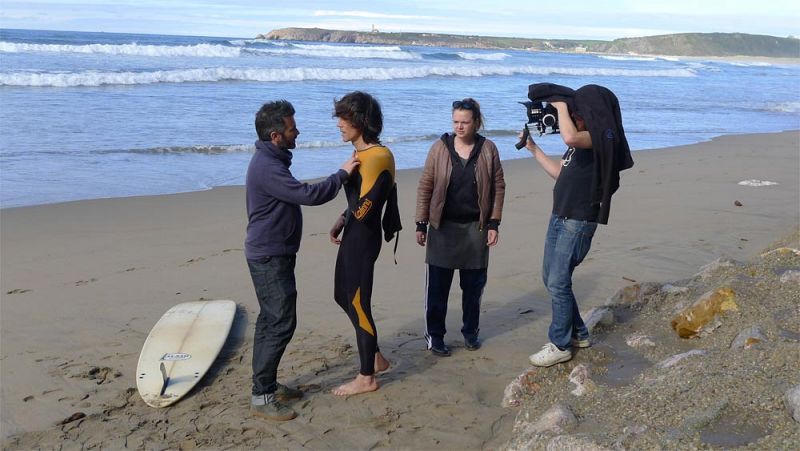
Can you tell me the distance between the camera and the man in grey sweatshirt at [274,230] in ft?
13.0

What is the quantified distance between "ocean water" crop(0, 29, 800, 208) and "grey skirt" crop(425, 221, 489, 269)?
595 centimetres

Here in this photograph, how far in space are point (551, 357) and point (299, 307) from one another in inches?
86.8

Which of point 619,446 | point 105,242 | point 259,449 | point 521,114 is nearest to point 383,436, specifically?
point 259,449

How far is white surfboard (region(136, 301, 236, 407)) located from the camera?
4.45 meters

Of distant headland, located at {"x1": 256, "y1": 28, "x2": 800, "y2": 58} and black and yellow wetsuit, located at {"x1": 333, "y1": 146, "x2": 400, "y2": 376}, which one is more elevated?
black and yellow wetsuit, located at {"x1": 333, "y1": 146, "x2": 400, "y2": 376}

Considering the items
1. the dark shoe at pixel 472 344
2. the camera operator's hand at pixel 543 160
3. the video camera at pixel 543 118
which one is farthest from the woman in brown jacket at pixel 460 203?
the video camera at pixel 543 118

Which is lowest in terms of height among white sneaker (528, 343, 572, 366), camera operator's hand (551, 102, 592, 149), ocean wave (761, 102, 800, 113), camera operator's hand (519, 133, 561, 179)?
ocean wave (761, 102, 800, 113)

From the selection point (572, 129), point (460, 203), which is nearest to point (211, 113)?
point (460, 203)

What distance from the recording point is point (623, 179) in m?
11.7

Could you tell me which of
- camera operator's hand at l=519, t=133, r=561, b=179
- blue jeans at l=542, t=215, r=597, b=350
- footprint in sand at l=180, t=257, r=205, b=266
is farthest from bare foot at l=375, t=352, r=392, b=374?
footprint in sand at l=180, t=257, r=205, b=266

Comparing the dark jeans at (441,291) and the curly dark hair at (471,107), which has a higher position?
the curly dark hair at (471,107)

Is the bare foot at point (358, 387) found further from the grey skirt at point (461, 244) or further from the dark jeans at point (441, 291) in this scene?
the grey skirt at point (461, 244)

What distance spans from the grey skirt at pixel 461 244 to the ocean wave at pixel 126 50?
33.5 m

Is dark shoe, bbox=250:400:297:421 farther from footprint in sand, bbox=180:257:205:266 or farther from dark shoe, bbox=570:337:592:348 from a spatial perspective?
footprint in sand, bbox=180:257:205:266
